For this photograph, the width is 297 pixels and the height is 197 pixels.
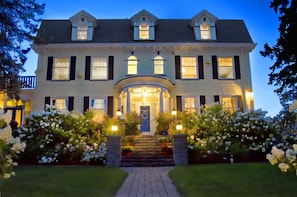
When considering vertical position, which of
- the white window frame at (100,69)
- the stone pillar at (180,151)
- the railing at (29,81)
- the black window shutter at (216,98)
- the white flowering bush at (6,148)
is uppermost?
the white window frame at (100,69)

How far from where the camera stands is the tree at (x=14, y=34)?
1283 cm

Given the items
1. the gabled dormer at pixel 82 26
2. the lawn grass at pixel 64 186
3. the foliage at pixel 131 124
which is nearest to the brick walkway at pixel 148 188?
the lawn grass at pixel 64 186

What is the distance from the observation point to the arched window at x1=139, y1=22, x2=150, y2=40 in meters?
18.1

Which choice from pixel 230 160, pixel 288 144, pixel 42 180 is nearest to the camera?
pixel 42 180

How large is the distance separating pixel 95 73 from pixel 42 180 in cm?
1164

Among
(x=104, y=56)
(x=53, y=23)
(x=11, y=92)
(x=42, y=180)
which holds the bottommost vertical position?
(x=42, y=180)

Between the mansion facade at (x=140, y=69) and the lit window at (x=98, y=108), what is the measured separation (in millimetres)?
60

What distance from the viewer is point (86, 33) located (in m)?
18.2

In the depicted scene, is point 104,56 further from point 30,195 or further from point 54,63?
point 30,195

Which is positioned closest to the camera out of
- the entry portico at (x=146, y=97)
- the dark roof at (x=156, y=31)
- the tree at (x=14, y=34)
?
the tree at (x=14, y=34)

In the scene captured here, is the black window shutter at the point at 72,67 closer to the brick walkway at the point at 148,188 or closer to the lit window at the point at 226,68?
the lit window at the point at 226,68

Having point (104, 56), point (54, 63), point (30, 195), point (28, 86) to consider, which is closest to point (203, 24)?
point (104, 56)

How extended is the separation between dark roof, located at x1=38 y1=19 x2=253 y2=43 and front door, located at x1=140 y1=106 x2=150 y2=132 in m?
4.47

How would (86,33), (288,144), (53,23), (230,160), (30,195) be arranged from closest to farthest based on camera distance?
(30,195), (230,160), (288,144), (86,33), (53,23)
